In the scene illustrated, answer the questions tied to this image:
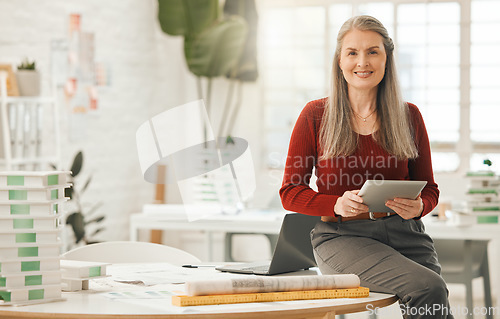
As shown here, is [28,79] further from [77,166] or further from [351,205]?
[351,205]

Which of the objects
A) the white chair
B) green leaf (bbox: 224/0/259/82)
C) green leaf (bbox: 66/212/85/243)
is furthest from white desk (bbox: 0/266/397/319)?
green leaf (bbox: 224/0/259/82)

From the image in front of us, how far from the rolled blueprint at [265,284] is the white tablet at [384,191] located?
0.78 ft

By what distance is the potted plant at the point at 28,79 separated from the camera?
13.4 ft

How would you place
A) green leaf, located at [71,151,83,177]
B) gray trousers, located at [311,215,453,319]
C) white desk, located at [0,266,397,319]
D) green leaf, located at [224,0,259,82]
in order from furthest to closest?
green leaf, located at [224,0,259,82], green leaf, located at [71,151,83,177], gray trousers, located at [311,215,453,319], white desk, located at [0,266,397,319]

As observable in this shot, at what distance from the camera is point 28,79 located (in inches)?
161

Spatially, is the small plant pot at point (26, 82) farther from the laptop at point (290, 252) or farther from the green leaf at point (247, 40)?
the laptop at point (290, 252)

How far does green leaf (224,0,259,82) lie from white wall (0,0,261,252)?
0.16 meters

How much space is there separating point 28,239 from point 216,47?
14.2ft

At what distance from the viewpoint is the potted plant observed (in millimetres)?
4082

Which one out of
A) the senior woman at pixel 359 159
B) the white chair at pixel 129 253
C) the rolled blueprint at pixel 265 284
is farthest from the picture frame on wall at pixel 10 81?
the rolled blueprint at pixel 265 284

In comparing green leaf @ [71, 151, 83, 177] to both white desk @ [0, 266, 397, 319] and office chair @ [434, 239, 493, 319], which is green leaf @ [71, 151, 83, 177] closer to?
office chair @ [434, 239, 493, 319]

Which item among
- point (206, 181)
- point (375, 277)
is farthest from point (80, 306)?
point (206, 181)

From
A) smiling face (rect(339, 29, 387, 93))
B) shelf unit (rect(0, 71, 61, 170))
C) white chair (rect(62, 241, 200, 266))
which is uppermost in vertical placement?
smiling face (rect(339, 29, 387, 93))

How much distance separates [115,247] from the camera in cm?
241
